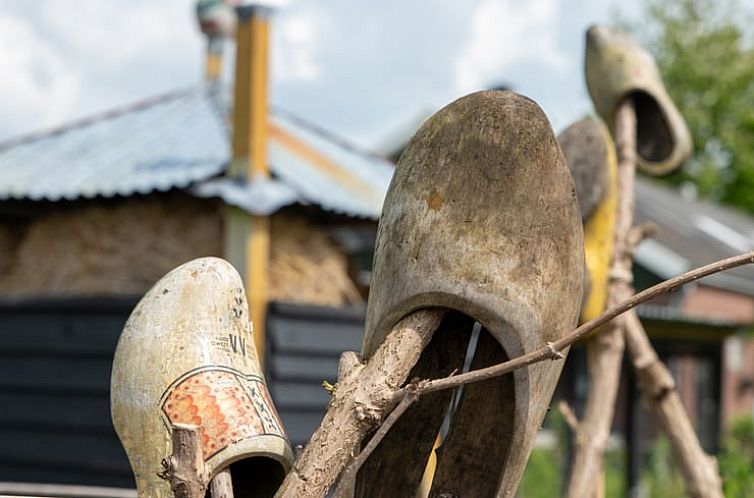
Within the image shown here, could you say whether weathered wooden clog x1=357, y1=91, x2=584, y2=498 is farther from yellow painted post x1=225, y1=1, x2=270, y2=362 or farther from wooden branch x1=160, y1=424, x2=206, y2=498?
yellow painted post x1=225, y1=1, x2=270, y2=362

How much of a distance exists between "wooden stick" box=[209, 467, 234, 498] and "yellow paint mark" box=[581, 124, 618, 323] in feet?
4.52

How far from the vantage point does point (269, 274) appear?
446 cm

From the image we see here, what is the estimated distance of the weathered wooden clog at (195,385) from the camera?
157 cm

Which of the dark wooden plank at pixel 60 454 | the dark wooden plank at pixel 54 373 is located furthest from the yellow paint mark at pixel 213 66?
the dark wooden plank at pixel 60 454

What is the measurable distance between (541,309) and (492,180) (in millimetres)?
182

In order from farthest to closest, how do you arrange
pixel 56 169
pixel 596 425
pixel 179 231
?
pixel 56 169
pixel 179 231
pixel 596 425

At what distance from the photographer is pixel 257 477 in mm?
1693

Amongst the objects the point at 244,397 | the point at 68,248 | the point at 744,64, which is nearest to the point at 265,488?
the point at 244,397

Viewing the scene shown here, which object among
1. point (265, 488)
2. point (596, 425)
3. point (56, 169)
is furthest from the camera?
point (56, 169)

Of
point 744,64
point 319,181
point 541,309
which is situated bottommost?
point 541,309

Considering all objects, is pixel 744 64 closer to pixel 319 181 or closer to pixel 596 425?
pixel 319 181

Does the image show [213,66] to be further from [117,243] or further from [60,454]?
[60,454]

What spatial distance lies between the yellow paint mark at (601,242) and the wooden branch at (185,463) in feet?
4.95

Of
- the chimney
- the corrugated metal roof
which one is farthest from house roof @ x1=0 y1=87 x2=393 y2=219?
the chimney
